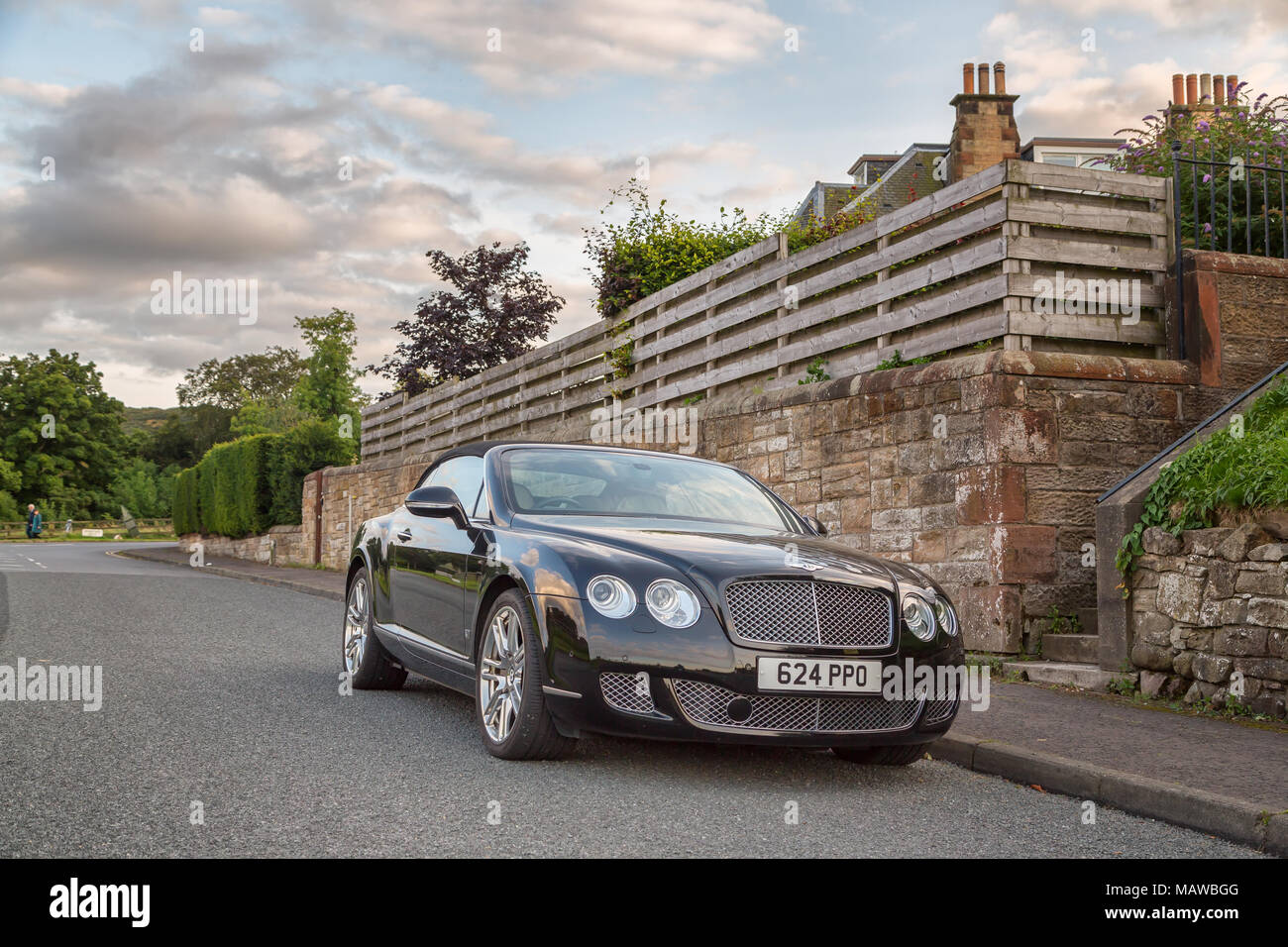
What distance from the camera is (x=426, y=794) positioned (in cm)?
497

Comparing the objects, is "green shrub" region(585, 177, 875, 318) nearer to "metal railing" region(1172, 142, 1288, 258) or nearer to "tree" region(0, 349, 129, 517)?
"metal railing" region(1172, 142, 1288, 258)

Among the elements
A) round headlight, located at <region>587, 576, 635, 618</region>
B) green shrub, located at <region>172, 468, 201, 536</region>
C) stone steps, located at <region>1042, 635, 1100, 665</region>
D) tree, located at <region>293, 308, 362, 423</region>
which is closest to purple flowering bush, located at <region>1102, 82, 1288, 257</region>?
stone steps, located at <region>1042, 635, 1100, 665</region>

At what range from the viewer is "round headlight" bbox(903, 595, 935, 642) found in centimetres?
559

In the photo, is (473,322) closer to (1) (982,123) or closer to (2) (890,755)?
(1) (982,123)

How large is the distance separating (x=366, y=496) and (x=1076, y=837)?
20.0 meters

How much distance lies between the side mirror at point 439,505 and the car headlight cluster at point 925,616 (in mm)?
2440

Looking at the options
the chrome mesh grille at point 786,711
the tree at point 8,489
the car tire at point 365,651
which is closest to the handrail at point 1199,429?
the chrome mesh grille at point 786,711

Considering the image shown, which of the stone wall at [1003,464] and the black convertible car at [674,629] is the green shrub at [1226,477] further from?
the black convertible car at [674,629]

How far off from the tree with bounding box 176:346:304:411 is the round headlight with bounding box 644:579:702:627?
92.6 m

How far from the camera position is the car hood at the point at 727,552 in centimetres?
537

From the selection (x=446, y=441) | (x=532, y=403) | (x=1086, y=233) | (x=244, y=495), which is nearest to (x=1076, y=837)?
(x=1086, y=233)

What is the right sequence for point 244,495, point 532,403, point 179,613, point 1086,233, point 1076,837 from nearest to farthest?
point 1076,837 → point 1086,233 → point 179,613 → point 532,403 → point 244,495

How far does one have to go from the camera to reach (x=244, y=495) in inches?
1201

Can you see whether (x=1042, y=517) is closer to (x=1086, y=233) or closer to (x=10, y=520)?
(x=1086, y=233)
